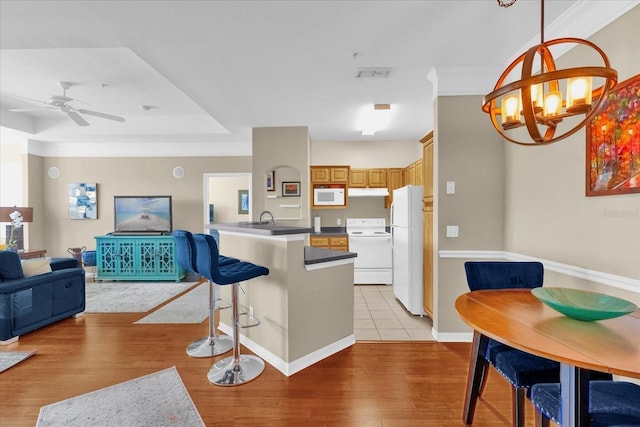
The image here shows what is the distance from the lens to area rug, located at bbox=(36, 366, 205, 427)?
1734 millimetres

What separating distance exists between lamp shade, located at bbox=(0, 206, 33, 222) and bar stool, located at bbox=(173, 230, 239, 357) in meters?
4.41

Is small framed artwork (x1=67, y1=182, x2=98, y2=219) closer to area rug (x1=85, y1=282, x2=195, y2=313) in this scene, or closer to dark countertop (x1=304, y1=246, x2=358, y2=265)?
area rug (x1=85, y1=282, x2=195, y2=313)

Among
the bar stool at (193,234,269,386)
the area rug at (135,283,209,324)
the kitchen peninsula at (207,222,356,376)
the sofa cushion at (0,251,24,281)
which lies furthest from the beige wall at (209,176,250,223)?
the bar stool at (193,234,269,386)

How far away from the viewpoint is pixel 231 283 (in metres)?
2.05

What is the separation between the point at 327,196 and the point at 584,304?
4.29 metres

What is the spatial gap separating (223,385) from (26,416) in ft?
3.96

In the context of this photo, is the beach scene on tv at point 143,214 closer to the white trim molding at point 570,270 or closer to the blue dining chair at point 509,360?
the white trim molding at point 570,270

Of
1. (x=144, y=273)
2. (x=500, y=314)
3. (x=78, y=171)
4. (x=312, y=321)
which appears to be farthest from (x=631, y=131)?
(x=78, y=171)

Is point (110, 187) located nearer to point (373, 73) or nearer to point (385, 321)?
point (373, 73)

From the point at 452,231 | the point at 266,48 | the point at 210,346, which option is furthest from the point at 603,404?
the point at 266,48

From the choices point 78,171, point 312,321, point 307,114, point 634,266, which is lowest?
point 312,321

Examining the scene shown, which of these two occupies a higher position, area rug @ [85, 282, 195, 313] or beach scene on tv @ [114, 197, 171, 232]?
beach scene on tv @ [114, 197, 171, 232]

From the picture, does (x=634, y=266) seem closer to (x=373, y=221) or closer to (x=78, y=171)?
(x=373, y=221)

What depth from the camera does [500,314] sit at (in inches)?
51.2
